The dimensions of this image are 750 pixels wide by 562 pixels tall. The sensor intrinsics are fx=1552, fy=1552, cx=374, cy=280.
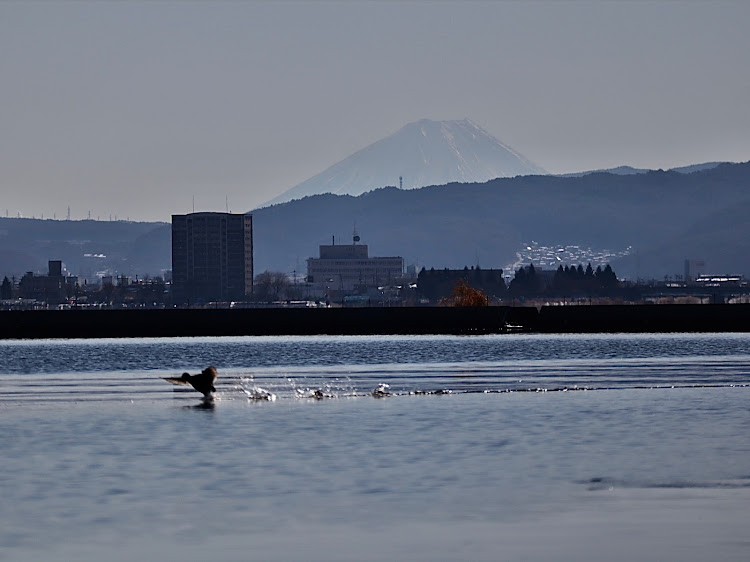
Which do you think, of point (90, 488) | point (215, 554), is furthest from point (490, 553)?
point (90, 488)

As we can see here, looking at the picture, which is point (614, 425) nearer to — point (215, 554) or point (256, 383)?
point (215, 554)

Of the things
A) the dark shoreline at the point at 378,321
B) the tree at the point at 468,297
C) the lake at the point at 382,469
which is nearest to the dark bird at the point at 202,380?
the lake at the point at 382,469

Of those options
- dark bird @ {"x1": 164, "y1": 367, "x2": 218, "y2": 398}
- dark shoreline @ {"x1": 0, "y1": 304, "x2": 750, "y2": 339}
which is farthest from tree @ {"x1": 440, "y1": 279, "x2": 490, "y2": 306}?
dark bird @ {"x1": 164, "y1": 367, "x2": 218, "y2": 398}

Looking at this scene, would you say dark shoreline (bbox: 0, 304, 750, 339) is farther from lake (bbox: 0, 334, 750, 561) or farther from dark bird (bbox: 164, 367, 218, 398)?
dark bird (bbox: 164, 367, 218, 398)

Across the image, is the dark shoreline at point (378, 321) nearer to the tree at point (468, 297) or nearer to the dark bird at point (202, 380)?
the tree at point (468, 297)

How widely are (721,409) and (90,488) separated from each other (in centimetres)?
1676

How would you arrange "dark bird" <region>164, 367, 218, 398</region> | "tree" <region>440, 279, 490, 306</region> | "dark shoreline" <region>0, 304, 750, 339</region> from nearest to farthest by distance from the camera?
"dark bird" <region>164, 367, 218, 398</region>
"dark shoreline" <region>0, 304, 750, 339</region>
"tree" <region>440, 279, 490, 306</region>

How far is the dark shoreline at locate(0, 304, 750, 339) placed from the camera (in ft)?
376

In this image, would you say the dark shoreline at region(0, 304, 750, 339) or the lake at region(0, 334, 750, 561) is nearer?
the lake at region(0, 334, 750, 561)

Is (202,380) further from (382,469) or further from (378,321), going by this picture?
Answer: (378,321)

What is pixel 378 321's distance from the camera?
117 meters

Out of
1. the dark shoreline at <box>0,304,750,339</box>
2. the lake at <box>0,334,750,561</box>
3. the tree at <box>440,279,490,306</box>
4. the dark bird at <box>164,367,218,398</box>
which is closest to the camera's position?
the lake at <box>0,334,750,561</box>

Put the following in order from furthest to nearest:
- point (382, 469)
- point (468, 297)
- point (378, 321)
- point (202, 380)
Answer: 1. point (468, 297)
2. point (378, 321)
3. point (202, 380)
4. point (382, 469)

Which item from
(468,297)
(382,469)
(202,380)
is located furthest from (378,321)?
(382,469)
